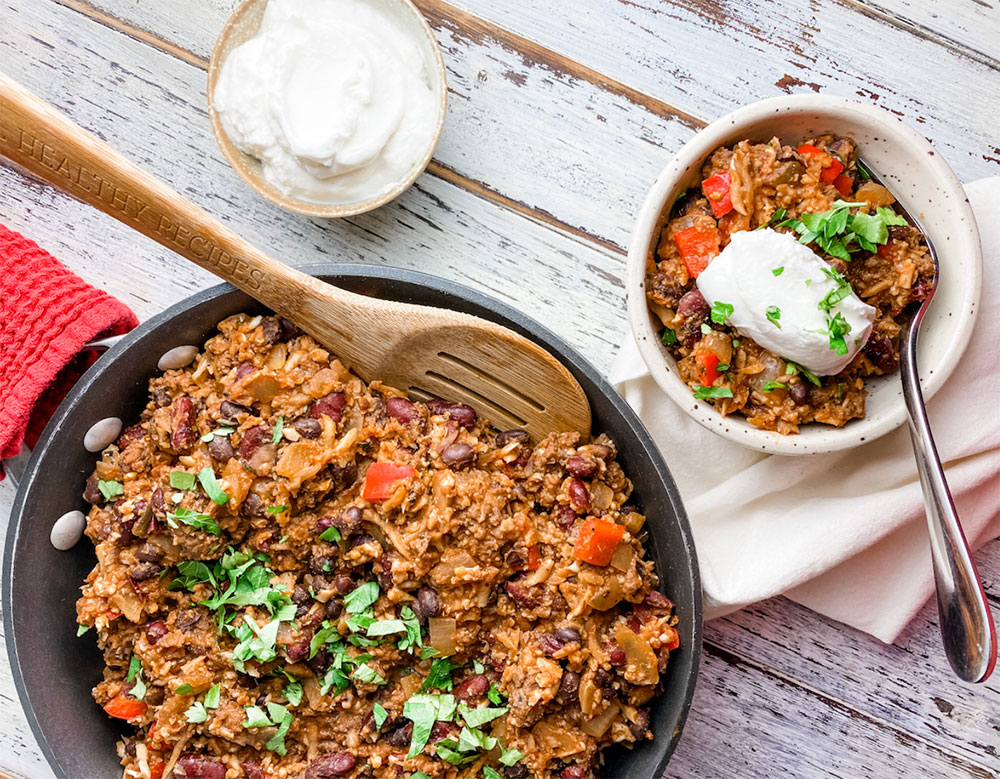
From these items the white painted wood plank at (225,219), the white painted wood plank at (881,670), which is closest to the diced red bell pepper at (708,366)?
the white painted wood plank at (225,219)

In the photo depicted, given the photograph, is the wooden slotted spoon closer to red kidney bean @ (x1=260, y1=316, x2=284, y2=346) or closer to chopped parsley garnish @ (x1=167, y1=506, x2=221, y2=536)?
red kidney bean @ (x1=260, y1=316, x2=284, y2=346)

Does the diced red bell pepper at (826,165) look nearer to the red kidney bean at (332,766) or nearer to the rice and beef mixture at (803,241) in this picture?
the rice and beef mixture at (803,241)

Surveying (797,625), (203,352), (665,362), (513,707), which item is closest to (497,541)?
(513,707)

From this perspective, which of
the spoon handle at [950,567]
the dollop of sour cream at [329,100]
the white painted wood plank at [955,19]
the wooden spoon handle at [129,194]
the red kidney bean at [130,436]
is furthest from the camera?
the white painted wood plank at [955,19]

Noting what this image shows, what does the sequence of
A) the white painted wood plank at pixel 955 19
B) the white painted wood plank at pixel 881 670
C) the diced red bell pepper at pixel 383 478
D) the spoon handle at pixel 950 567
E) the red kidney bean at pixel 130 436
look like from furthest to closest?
the white painted wood plank at pixel 881 670 < the white painted wood plank at pixel 955 19 < the red kidney bean at pixel 130 436 < the diced red bell pepper at pixel 383 478 < the spoon handle at pixel 950 567

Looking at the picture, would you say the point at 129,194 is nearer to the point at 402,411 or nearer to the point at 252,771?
the point at 402,411

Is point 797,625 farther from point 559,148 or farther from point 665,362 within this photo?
point 559,148
